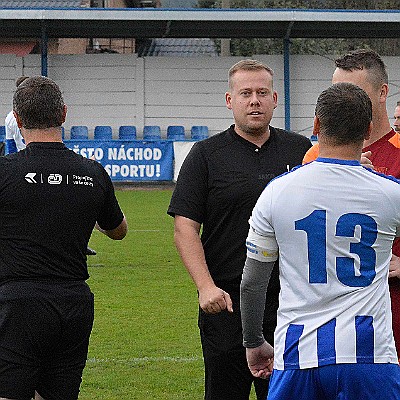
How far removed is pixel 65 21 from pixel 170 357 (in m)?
22.1

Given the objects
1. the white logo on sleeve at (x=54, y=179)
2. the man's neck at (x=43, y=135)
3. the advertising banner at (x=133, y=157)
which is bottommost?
the advertising banner at (x=133, y=157)

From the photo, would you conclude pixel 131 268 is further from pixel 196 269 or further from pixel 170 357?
pixel 196 269

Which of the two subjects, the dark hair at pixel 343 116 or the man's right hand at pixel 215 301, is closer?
the dark hair at pixel 343 116

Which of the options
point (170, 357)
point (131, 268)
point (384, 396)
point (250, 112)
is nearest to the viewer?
point (384, 396)

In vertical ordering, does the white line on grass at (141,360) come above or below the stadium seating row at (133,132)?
above

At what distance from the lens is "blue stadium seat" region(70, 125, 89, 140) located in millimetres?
30062

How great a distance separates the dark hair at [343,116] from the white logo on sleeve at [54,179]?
1.44 m

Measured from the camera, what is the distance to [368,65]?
14.5 feet

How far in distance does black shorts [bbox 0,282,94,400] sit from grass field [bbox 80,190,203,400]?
244 cm

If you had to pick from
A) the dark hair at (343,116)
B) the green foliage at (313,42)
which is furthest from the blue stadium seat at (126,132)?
the dark hair at (343,116)

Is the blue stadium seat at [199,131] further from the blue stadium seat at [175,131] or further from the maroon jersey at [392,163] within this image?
the maroon jersey at [392,163]

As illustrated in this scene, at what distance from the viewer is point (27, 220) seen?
453 centimetres

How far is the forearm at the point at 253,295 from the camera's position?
3746mm

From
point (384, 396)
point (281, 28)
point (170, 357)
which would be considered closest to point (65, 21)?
point (281, 28)
